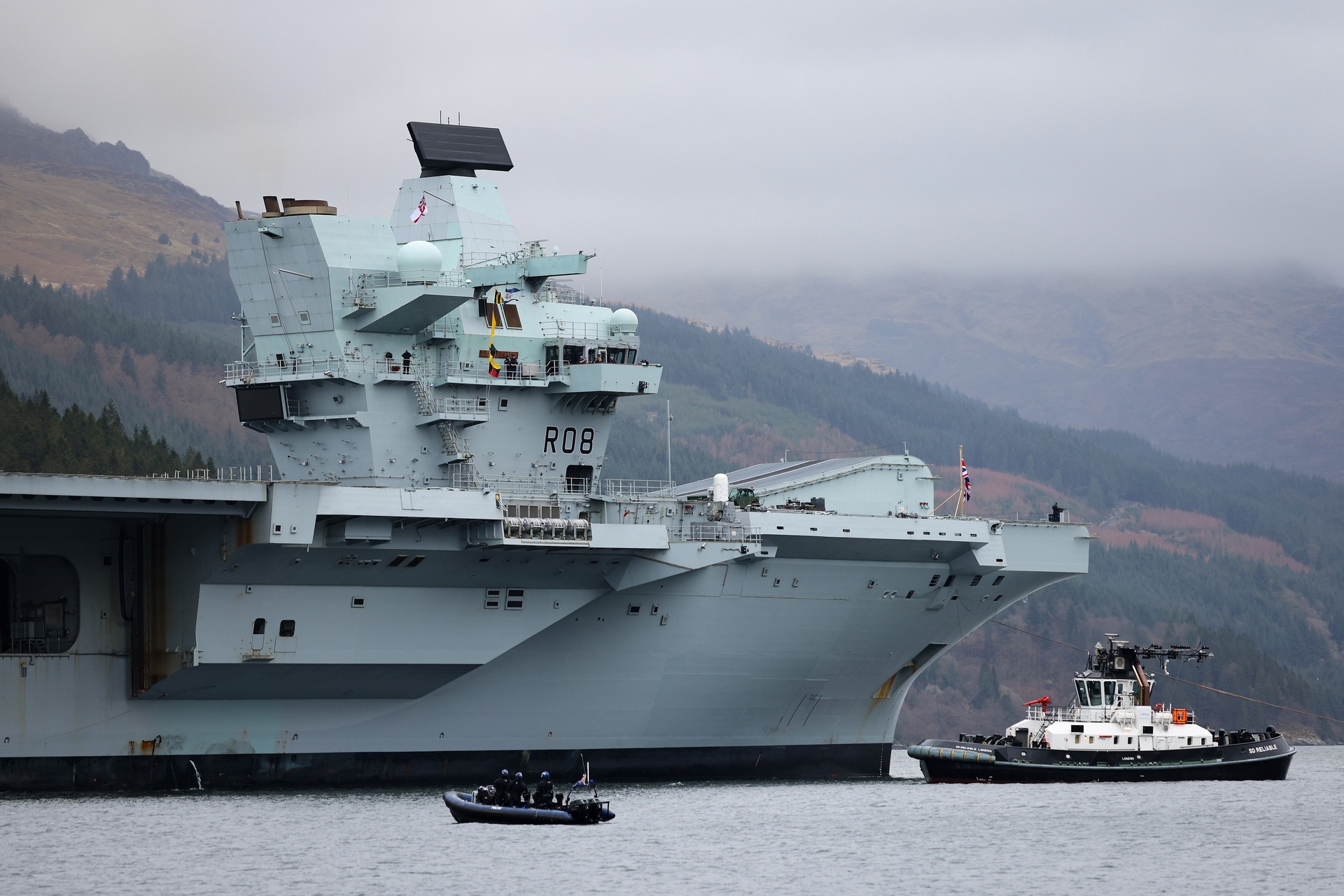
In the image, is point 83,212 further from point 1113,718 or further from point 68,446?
point 1113,718

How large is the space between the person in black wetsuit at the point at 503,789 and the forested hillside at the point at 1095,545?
89359 mm

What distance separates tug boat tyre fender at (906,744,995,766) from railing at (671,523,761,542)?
8.77 meters

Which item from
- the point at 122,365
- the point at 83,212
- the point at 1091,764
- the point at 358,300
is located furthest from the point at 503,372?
the point at 83,212

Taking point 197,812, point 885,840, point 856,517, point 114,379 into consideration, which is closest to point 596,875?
point 885,840

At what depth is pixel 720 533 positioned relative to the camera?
3678 cm

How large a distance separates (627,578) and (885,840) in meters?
7.55

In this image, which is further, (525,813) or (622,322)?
(622,322)

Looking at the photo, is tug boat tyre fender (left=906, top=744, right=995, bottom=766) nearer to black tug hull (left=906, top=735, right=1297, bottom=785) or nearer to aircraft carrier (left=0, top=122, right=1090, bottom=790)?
black tug hull (left=906, top=735, right=1297, bottom=785)

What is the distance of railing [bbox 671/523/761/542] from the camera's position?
36.5 meters

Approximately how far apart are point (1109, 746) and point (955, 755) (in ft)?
11.1

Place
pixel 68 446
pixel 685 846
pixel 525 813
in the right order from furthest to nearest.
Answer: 1. pixel 68 446
2. pixel 525 813
3. pixel 685 846

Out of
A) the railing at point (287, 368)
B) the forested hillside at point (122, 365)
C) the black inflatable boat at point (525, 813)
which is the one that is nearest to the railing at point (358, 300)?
the railing at point (287, 368)

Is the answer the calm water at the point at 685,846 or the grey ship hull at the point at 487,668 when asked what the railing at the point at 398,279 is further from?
the calm water at the point at 685,846

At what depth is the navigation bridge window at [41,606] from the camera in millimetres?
34188
